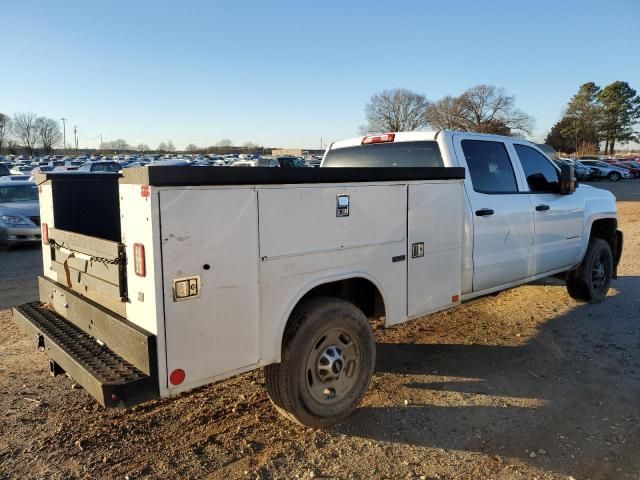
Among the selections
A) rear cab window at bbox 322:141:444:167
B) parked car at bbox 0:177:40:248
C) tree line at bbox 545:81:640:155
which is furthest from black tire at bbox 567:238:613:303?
tree line at bbox 545:81:640:155

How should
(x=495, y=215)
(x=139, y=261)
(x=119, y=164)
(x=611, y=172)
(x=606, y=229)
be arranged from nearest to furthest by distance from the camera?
1. (x=139, y=261)
2. (x=495, y=215)
3. (x=606, y=229)
4. (x=119, y=164)
5. (x=611, y=172)

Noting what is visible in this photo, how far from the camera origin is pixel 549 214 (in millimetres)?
5875

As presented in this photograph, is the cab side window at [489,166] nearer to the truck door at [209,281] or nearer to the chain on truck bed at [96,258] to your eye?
the truck door at [209,281]

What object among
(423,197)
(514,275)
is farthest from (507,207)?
(423,197)

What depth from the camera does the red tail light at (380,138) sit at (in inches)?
214

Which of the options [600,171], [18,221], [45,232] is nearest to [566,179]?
[45,232]

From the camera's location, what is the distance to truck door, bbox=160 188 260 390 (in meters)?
2.79

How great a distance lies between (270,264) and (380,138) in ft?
9.14

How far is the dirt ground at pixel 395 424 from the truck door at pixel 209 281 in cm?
76

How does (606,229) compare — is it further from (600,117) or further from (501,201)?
(600,117)

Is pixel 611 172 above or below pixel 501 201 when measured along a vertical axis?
below

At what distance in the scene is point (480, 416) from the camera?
13.0 ft

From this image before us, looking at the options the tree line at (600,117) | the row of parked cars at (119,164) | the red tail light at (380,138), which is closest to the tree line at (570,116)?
the tree line at (600,117)

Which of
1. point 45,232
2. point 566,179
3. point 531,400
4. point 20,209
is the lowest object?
point 531,400
